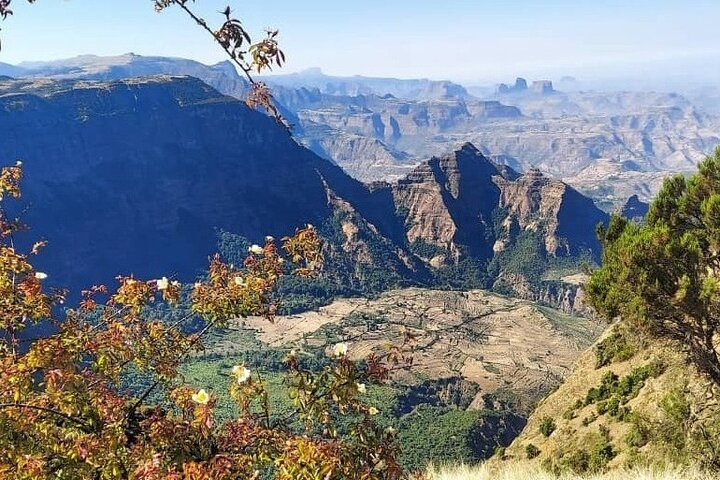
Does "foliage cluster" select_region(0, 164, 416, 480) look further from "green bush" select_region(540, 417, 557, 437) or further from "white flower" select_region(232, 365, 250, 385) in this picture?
"green bush" select_region(540, 417, 557, 437)

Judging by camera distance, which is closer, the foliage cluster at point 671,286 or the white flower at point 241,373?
the white flower at point 241,373

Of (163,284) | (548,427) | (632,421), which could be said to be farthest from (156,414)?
(548,427)

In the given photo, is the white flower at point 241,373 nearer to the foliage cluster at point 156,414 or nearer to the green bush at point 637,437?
the foliage cluster at point 156,414

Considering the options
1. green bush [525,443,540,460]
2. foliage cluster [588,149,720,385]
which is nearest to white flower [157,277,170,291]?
foliage cluster [588,149,720,385]

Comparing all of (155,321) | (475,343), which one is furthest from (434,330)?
(155,321)

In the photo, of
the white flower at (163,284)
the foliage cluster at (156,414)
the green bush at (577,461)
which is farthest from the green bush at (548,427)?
the white flower at (163,284)

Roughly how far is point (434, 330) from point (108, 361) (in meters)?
169

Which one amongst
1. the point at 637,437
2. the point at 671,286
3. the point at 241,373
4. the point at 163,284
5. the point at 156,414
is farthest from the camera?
the point at 637,437

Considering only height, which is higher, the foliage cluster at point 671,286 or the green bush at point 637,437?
the foliage cluster at point 671,286

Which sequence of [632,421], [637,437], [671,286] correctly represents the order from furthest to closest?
1. [632,421]
2. [637,437]
3. [671,286]

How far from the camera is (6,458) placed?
246 inches

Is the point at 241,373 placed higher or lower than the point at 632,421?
higher

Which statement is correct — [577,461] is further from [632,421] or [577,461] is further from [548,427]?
[548,427]

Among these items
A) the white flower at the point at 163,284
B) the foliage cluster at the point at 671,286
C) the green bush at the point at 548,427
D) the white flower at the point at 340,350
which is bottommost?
the green bush at the point at 548,427
